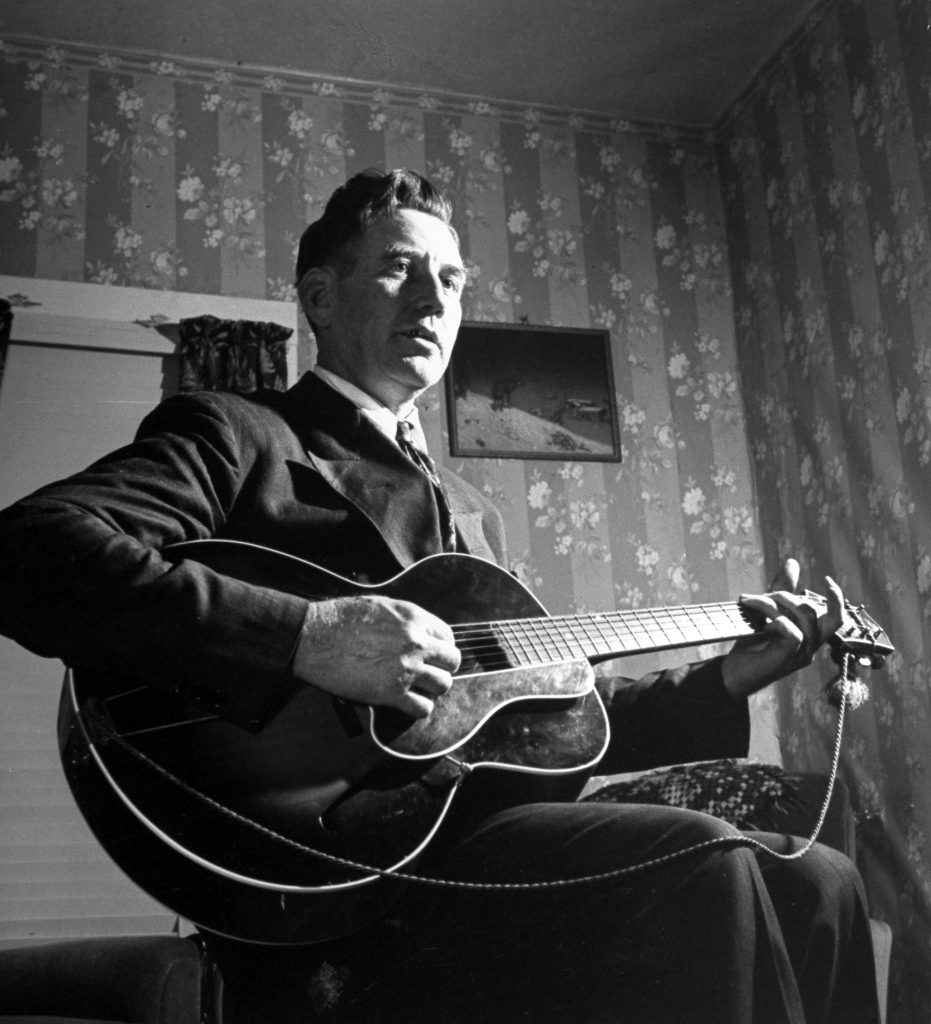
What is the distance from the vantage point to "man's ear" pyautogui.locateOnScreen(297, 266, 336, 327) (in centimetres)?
176

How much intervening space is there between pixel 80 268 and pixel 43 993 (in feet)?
6.91

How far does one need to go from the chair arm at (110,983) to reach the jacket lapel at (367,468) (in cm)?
77

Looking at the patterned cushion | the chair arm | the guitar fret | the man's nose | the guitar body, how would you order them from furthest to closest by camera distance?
the patterned cushion, the man's nose, the chair arm, the guitar fret, the guitar body

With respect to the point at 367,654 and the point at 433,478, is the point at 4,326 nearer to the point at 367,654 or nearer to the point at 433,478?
the point at 433,478

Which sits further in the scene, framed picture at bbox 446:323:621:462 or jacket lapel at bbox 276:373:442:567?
framed picture at bbox 446:323:621:462

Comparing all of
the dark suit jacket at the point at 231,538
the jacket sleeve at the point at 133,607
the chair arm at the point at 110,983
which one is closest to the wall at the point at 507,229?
the dark suit jacket at the point at 231,538

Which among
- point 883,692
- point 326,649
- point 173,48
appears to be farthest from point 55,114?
point 883,692

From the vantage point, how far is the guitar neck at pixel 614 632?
131 centimetres

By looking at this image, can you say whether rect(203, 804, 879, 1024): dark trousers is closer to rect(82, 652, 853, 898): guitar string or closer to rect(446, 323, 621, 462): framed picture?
rect(82, 652, 853, 898): guitar string

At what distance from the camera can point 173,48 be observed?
10.5 ft

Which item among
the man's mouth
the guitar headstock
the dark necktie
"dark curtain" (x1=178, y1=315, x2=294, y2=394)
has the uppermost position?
"dark curtain" (x1=178, y1=315, x2=294, y2=394)

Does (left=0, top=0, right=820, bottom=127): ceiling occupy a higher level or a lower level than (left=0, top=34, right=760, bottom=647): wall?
higher

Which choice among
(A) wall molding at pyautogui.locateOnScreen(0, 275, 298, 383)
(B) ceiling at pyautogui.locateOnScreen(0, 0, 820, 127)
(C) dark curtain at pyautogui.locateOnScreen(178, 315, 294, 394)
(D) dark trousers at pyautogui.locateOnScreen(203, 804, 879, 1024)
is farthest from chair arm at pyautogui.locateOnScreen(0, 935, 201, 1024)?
(B) ceiling at pyautogui.locateOnScreen(0, 0, 820, 127)

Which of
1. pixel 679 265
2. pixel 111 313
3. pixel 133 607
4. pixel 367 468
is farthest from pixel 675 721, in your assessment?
pixel 679 265
